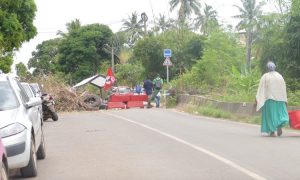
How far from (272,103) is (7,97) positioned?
7.45m

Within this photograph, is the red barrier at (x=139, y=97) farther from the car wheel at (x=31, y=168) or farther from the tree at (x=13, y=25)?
the car wheel at (x=31, y=168)

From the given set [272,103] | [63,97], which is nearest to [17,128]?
[272,103]

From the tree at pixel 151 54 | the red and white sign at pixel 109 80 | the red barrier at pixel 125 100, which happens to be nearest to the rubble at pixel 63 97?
the red barrier at pixel 125 100

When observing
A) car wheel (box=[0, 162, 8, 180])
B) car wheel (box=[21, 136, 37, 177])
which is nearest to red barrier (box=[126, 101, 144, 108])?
car wheel (box=[21, 136, 37, 177])

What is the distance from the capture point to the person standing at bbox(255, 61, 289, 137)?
15.0 m

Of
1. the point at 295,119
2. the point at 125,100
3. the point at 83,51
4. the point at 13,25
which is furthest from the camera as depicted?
the point at 83,51

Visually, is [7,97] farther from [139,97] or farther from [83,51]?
[83,51]

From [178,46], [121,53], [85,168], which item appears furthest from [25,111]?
[121,53]

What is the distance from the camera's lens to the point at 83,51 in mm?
81500

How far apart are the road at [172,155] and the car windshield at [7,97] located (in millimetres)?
1134

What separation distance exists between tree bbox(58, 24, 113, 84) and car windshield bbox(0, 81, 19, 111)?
70.1 meters

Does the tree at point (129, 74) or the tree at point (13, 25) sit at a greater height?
the tree at point (13, 25)

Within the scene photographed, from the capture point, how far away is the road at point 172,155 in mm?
9531

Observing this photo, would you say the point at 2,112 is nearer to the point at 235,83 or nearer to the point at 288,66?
the point at 288,66
